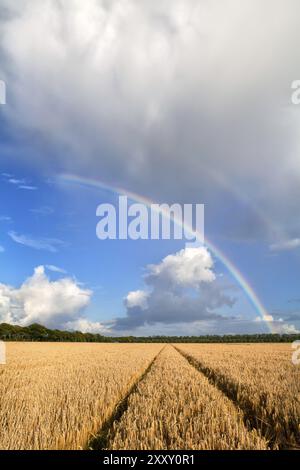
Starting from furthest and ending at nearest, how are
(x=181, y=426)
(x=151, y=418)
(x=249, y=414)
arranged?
(x=249, y=414) < (x=151, y=418) < (x=181, y=426)

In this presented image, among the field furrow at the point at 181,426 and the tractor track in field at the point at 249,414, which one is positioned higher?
the field furrow at the point at 181,426

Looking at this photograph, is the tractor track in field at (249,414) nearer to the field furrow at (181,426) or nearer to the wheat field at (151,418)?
the wheat field at (151,418)

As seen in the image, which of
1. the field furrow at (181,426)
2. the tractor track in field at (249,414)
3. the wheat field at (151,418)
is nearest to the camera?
the field furrow at (181,426)

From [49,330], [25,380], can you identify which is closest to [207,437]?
[25,380]

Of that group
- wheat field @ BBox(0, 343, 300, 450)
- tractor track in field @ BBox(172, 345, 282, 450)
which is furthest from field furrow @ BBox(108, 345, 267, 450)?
tractor track in field @ BBox(172, 345, 282, 450)

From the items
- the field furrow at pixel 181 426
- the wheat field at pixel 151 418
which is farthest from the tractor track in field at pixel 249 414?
the field furrow at pixel 181 426

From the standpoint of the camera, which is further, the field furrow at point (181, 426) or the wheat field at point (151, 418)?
the wheat field at point (151, 418)

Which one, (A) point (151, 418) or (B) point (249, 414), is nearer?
(A) point (151, 418)

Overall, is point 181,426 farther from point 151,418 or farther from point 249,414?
point 249,414

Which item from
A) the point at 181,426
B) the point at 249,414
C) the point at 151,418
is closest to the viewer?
the point at 181,426

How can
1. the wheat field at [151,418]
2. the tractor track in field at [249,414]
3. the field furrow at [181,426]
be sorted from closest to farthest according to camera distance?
the field furrow at [181,426] < the wheat field at [151,418] < the tractor track in field at [249,414]

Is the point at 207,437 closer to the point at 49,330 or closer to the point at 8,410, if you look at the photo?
the point at 8,410

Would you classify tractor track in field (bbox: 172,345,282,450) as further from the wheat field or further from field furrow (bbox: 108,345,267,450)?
field furrow (bbox: 108,345,267,450)

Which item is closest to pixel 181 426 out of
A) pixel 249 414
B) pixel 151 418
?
pixel 151 418
